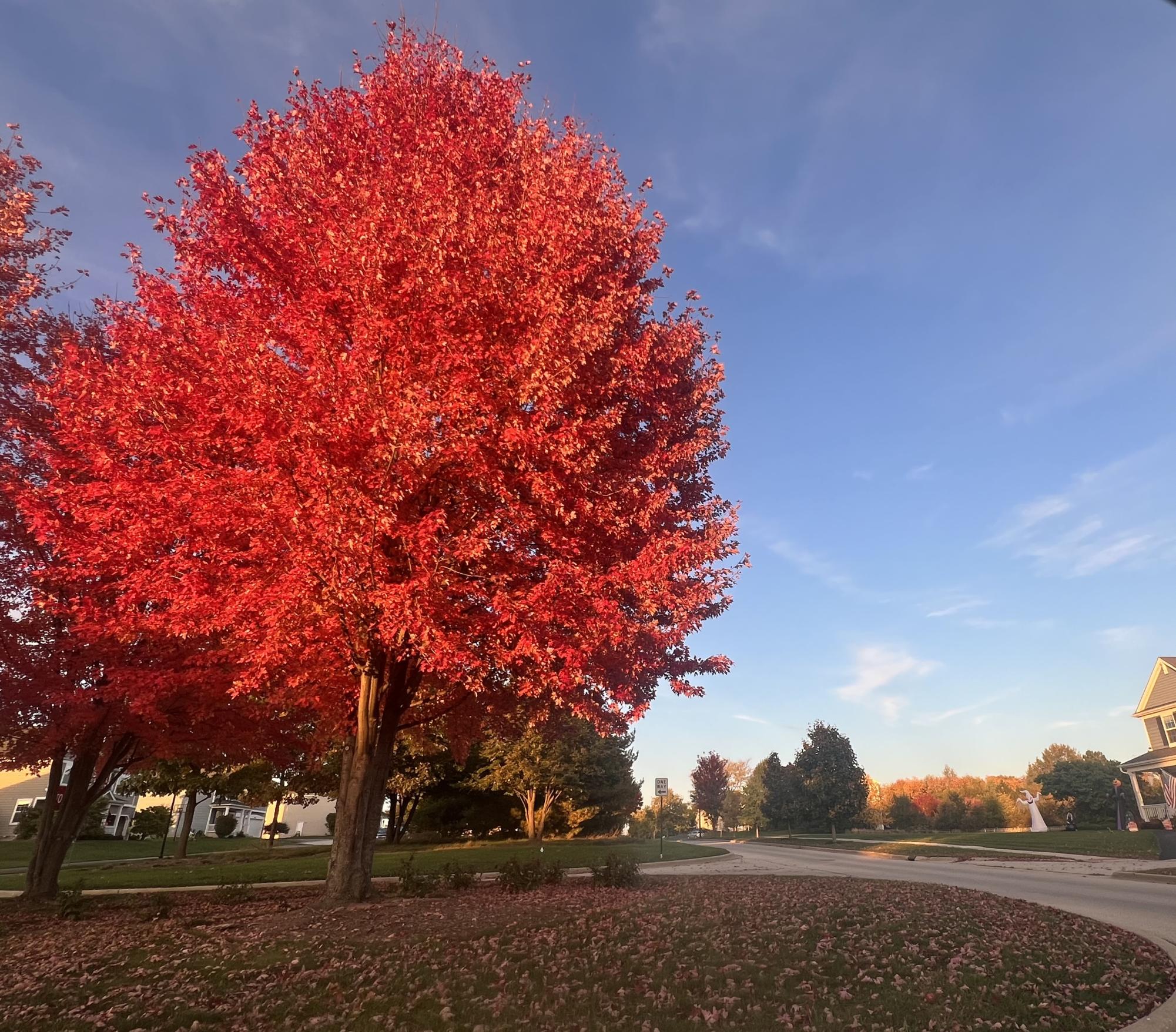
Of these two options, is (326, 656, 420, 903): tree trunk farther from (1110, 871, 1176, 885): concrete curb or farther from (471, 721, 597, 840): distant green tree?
(471, 721, 597, 840): distant green tree

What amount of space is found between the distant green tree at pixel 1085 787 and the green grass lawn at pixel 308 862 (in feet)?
107

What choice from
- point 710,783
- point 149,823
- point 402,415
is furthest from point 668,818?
point 402,415

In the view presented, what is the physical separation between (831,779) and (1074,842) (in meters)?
27.0

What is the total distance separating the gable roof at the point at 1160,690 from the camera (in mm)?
41375

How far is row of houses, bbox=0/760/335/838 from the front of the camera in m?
52.7

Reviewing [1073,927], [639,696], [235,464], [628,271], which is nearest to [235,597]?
→ [235,464]

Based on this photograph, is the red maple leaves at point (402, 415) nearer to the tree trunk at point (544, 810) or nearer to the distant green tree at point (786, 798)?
the tree trunk at point (544, 810)

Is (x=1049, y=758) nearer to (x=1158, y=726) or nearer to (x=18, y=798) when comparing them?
(x=1158, y=726)

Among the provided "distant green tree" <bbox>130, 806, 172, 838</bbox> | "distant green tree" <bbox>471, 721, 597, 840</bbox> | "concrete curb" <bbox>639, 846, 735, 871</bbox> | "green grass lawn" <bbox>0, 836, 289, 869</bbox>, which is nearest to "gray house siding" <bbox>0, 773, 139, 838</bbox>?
"green grass lawn" <bbox>0, 836, 289, 869</bbox>

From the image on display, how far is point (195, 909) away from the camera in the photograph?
1269cm

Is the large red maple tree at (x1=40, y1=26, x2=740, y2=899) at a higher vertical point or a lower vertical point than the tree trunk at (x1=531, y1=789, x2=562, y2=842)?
higher

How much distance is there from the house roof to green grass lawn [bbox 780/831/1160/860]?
683 cm

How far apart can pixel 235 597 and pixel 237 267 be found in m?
5.17

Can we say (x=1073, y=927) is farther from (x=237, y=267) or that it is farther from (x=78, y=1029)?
(x=237, y=267)
